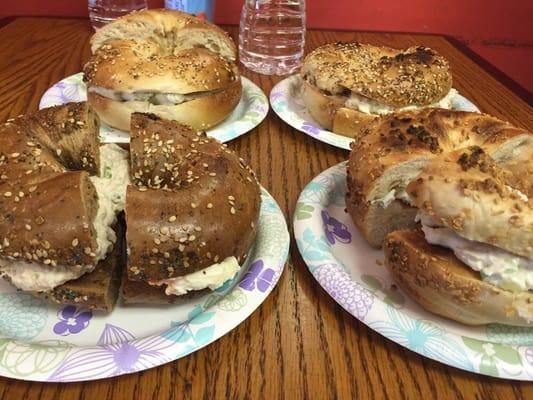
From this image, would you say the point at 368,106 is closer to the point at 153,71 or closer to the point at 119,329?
the point at 153,71

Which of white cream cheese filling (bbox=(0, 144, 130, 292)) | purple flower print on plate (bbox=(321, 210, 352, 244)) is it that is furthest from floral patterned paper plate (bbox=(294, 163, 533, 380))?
white cream cheese filling (bbox=(0, 144, 130, 292))

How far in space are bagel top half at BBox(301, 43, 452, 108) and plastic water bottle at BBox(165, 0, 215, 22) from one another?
0.79m

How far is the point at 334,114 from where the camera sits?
181 centimetres

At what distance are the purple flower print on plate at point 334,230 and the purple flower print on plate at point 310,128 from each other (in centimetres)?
45

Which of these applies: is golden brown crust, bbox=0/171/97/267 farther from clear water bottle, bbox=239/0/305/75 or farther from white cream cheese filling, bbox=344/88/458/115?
clear water bottle, bbox=239/0/305/75

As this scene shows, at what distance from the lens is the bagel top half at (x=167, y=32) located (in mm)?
1965

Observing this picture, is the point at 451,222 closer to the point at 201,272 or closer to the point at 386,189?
the point at 386,189

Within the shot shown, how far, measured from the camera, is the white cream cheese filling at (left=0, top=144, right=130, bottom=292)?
40.1 inches

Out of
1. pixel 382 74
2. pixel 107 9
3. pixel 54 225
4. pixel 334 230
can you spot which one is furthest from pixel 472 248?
pixel 107 9

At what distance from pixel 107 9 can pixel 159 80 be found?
4.16 ft

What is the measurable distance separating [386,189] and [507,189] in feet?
1.03

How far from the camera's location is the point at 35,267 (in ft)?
3.37

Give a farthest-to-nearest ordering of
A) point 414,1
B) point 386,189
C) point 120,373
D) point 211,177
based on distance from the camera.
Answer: point 414,1
point 386,189
point 211,177
point 120,373

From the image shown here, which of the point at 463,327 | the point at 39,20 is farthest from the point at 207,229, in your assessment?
the point at 39,20
